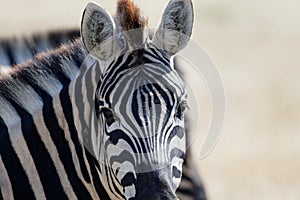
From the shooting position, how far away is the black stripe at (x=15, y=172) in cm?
727

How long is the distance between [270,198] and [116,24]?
750cm

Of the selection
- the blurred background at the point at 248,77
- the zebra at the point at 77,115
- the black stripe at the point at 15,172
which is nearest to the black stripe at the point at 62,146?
the zebra at the point at 77,115

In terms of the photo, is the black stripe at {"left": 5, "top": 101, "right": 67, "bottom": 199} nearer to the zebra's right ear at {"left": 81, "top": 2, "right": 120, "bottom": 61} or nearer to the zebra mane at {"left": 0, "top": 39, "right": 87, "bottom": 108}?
the zebra mane at {"left": 0, "top": 39, "right": 87, "bottom": 108}

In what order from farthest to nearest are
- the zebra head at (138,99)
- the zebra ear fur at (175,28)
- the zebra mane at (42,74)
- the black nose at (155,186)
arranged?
the zebra mane at (42,74) < the zebra ear fur at (175,28) < the zebra head at (138,99) < the black nose at (155,186)

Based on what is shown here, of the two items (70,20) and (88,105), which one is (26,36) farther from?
(70,20)

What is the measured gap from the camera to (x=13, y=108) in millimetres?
7355

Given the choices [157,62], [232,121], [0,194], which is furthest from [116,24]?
[232,121]

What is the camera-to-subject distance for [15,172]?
728cm

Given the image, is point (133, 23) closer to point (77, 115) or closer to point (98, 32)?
point (98, 32)

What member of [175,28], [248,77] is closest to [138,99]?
[175,28]


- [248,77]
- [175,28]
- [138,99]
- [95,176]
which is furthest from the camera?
[248,77]

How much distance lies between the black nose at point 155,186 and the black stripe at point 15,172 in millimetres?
1035

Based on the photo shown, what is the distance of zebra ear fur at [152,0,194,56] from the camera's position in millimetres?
7051

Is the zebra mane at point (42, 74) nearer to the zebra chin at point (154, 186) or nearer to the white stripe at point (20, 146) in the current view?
the white stripe at point (20, 146)
